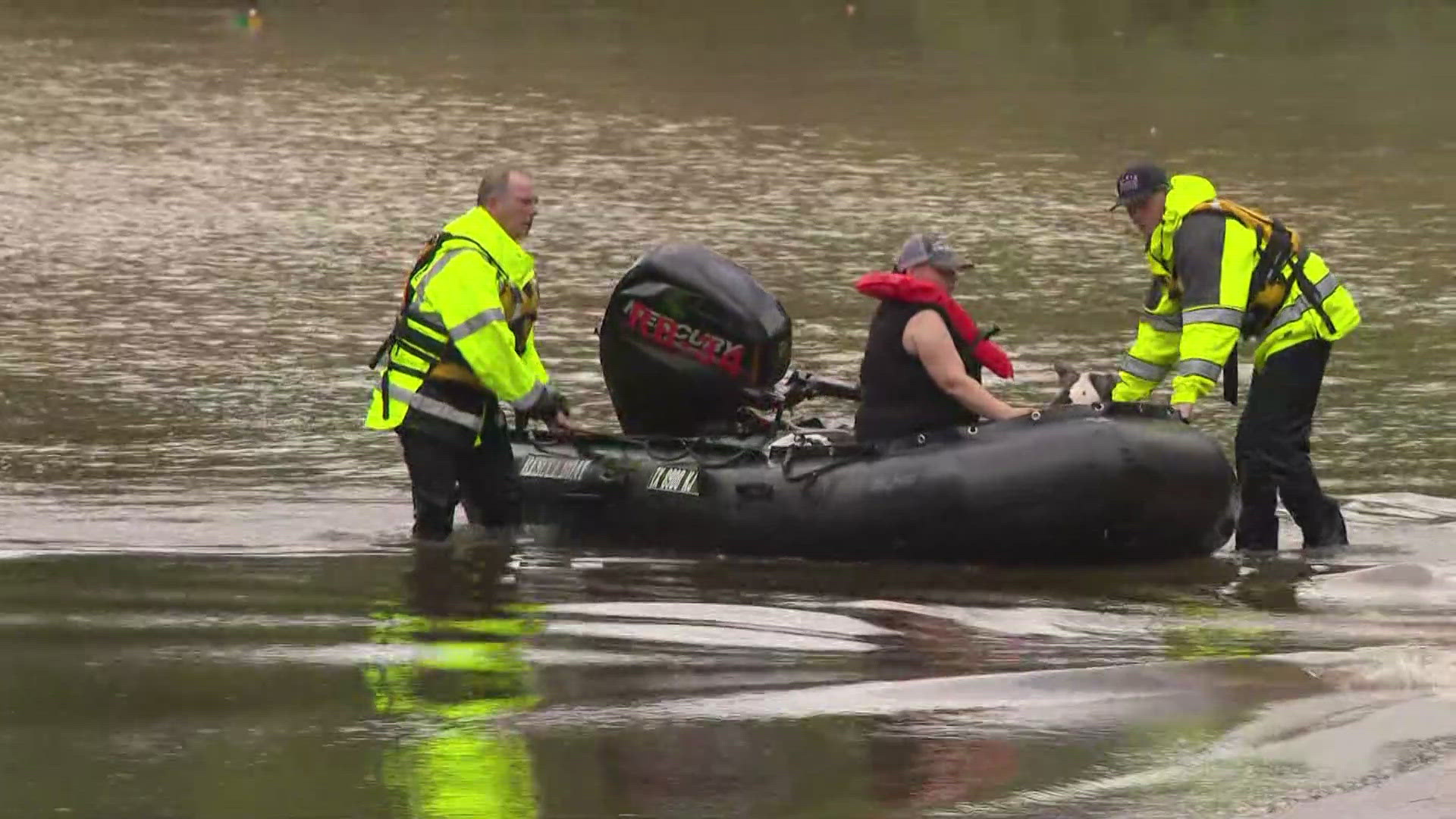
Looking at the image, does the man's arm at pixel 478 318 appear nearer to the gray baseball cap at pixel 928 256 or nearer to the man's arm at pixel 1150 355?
the gray baseball cap at pixel 928 256

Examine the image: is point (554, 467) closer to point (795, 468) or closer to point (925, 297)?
point (795, 468)

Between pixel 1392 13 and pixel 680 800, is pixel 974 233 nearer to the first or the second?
pixel 680 800

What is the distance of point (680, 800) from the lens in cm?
586

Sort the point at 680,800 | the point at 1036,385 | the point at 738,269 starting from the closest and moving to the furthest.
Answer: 1. the point at 680,800
2. the point at 738,269
3. the point at 1036,385

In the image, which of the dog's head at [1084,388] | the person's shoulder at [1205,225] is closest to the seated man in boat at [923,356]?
the dog's head at [1084,388]

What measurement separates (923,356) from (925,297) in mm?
193

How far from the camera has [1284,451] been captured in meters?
8.99

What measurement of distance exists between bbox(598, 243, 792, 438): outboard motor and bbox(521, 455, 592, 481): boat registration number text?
378 mm

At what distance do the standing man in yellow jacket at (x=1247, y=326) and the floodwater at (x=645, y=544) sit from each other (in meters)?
0.26

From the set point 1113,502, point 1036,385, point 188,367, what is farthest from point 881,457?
point 188,367

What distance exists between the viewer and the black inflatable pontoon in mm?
8461

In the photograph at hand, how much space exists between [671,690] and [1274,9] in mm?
34048

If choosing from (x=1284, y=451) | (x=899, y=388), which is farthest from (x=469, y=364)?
(x=1284, y=451)

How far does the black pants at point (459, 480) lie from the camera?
360 inches
